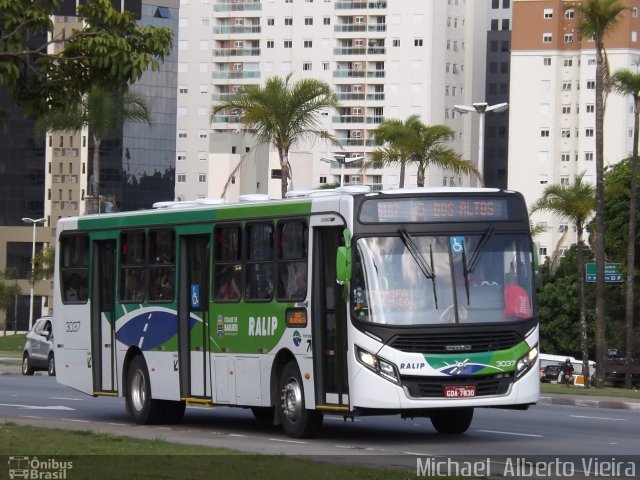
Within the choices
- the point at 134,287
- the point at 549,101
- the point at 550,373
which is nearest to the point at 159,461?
the point at 134,287

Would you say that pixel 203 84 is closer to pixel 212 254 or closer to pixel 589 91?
pixel 589 91

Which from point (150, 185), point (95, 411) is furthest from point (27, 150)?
point (95, 411)

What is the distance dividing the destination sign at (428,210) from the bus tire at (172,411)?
18.7 feet

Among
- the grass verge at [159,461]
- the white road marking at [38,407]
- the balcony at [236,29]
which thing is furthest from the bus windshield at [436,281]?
the balcony at [236,29]

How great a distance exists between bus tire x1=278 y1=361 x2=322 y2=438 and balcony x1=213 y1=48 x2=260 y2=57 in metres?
Answer: 146

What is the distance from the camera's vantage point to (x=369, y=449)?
1906 centimetres

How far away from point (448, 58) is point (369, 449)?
142051 mm

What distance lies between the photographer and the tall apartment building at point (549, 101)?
153 metres

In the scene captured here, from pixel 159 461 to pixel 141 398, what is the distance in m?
8.50

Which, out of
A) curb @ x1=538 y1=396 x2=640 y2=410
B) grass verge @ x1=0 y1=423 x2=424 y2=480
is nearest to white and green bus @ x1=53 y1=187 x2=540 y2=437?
grass verge @ x1=0 y1=423 x2=424 y2=480

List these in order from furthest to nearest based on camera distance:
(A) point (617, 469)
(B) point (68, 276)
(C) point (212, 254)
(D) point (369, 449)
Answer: (B) point (68, 276), (C) point (212, 254), (D) point (369, 449), (A) point (617, 469)

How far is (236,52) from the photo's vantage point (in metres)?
167

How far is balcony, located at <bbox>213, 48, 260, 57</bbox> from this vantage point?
545ft

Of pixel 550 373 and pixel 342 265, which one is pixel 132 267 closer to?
pixel 342 265
